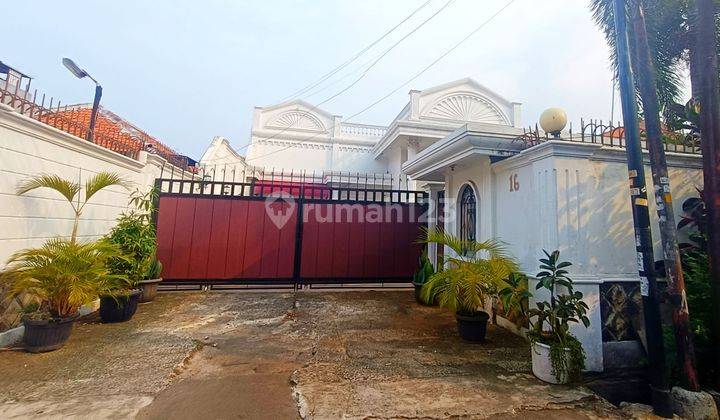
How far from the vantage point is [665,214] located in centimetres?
245

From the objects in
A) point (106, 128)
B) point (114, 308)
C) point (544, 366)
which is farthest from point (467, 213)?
point (106, 128)

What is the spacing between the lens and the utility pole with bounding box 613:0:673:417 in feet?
7.59

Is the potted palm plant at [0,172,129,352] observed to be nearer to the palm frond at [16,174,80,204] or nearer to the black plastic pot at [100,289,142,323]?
the palm frond at [16,174,80,204]

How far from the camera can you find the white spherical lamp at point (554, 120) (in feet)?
10.7

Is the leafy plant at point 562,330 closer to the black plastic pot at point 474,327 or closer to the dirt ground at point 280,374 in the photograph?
the dirt ground at point 280,374

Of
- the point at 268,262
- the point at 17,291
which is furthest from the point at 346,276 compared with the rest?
the point at 17,291

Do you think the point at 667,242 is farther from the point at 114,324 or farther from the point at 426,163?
the point at 114,324

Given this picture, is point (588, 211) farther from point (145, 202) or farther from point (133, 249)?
point (145, 202)

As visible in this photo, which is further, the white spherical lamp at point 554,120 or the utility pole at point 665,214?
the white spherical lamp at point 554,120

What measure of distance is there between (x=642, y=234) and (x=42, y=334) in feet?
18.0

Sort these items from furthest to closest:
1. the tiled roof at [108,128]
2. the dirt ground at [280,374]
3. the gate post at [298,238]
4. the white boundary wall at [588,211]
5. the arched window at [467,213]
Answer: the gate post at [298,238] → the arched window at [467,213] → the tiled roof at [108,128] → the white boundary wall at [588,211] → the dirt ground at [280,374]

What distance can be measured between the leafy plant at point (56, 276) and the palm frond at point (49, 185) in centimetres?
66

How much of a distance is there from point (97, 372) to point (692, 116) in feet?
21.3

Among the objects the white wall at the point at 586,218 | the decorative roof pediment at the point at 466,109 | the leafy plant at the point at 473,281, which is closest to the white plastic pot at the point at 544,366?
the white wall at the point at 586,218
